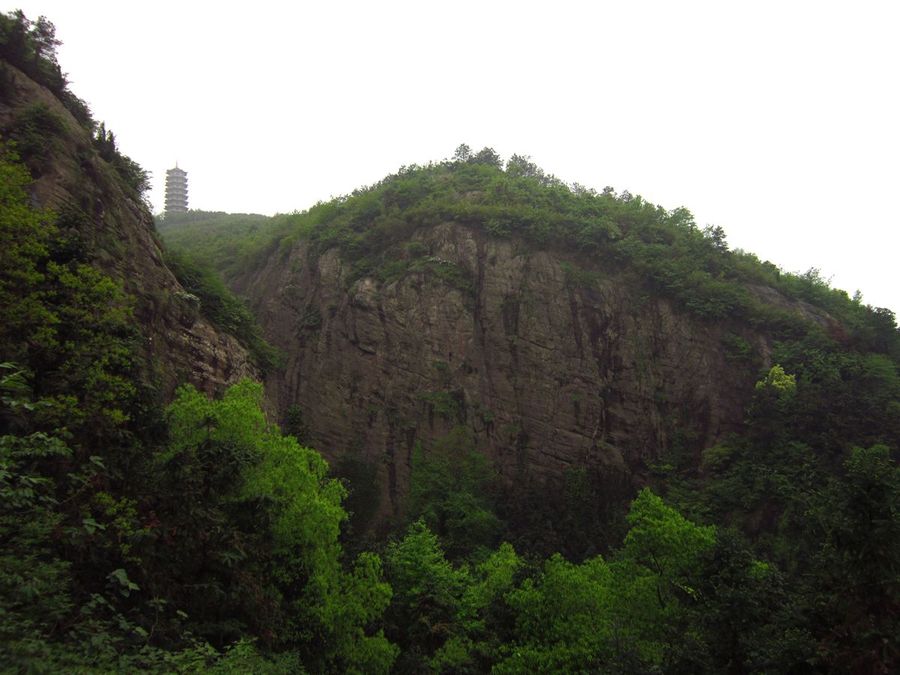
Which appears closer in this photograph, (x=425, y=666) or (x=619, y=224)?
(x=425, y=666)

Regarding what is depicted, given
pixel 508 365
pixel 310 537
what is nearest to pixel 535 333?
pixel 508 365

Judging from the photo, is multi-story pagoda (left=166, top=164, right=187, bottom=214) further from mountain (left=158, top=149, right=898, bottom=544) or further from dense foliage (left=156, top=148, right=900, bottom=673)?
mountain (left=158, top=149, right=898, bottom=544)

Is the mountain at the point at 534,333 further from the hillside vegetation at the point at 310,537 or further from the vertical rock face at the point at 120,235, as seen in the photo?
the vertical rock face at the point at 120,235

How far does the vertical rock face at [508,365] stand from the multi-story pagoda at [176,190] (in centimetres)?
9394

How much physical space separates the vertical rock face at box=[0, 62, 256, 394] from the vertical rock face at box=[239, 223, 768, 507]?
36.0 feet

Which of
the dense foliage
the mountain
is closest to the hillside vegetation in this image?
the dense foliage

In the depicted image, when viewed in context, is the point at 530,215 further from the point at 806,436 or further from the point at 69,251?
the point at 69,251

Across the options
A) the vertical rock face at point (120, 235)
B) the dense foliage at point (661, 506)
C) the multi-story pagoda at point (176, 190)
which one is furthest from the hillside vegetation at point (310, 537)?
the multi-story pagoda at point (176, 190)

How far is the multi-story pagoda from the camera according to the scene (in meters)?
124

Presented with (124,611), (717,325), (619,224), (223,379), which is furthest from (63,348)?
(619,224)

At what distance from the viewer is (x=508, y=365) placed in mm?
39219

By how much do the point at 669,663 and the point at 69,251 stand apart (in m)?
19.2

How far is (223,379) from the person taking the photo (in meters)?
26.1

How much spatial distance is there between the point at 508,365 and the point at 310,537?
2356 centimetres
